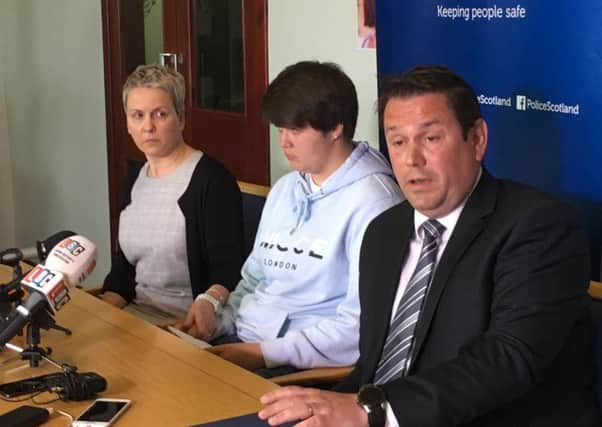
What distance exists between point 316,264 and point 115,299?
81 cm

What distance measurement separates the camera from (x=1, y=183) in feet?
17.6

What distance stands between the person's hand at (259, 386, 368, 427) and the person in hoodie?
0.70m

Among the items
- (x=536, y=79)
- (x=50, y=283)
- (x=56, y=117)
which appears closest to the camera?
(x=50, y=283)

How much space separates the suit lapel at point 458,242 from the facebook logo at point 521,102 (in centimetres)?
57

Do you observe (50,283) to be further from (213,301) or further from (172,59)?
(172,59)

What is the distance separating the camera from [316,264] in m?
2.33

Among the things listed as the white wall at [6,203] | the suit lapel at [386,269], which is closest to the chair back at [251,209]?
the suit lapel at [386,269]

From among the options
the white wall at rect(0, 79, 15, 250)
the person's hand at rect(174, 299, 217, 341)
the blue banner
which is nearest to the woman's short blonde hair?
the person's hand at rect(174, 299, 217, 341)

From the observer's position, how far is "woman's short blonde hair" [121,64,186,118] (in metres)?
2.81

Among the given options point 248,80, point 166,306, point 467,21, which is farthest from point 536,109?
point 248,80

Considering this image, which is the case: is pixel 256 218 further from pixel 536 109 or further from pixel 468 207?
pixel 468 207

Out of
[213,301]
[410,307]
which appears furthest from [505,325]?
[213,301]

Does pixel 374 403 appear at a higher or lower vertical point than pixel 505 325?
lower

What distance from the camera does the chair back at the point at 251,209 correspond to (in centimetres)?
302
